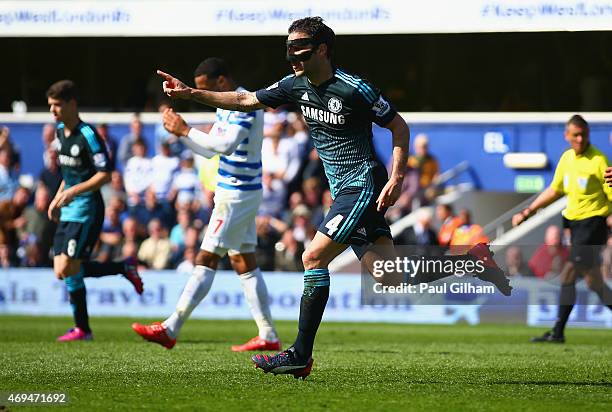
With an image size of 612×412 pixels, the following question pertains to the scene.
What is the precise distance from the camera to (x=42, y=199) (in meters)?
18.6

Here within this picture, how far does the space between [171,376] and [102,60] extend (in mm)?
11024

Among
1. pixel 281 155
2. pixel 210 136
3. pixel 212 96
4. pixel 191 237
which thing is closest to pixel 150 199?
pixel 191 237

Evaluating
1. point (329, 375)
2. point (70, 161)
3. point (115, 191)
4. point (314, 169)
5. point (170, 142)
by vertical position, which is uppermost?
point (170, 142)

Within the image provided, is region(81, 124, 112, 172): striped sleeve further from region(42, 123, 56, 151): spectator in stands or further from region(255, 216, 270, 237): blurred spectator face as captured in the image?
region(42, 123, 56, 151): spectator in stands

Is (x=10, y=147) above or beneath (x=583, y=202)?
above

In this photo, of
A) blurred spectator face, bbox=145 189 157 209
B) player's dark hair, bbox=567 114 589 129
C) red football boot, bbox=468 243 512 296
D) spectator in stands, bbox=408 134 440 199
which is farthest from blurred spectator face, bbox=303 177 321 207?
red football boot, bbox=468 243 512 296

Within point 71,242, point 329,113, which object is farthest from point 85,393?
point 71,242

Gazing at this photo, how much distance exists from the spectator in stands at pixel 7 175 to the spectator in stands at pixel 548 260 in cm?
883

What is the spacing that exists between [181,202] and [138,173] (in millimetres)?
1087

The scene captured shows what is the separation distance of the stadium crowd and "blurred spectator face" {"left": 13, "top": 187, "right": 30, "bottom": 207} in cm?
2

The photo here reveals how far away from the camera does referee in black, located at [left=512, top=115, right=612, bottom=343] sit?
41.4ft

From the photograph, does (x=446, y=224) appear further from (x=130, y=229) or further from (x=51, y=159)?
(x=51, y=159)

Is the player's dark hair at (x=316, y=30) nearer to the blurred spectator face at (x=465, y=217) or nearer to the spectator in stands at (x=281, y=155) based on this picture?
the blurred spectator face at (x=465, y=217)

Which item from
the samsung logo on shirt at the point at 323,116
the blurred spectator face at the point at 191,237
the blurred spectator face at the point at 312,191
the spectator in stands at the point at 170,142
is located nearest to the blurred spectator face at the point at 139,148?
the spectator in stands at the point at 170,142
